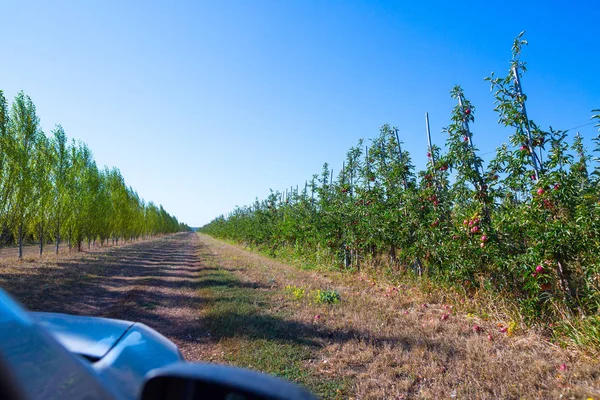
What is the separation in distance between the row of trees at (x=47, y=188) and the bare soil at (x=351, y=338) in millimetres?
6327

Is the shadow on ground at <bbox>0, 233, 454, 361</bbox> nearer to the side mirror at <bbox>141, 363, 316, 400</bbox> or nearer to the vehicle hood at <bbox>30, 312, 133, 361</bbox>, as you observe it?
the vehicle hood at <bbox>30, 312, 133, 361</bbox>

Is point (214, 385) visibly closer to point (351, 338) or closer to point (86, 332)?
point (86, 332)

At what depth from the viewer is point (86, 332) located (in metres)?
1.50

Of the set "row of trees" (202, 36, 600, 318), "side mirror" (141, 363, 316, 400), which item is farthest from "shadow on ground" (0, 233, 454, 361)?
"side mirror" (141, 363, 316, 400)

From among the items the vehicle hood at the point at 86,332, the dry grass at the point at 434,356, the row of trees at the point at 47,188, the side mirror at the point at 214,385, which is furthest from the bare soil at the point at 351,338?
the row of trees at the point at 47,188

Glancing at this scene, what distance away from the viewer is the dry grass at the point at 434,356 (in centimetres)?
324

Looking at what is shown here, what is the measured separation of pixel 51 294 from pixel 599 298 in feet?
35.9

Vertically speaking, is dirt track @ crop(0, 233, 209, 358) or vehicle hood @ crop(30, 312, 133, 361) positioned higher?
vehicle hood @ crop(30, 312, 133, 361)

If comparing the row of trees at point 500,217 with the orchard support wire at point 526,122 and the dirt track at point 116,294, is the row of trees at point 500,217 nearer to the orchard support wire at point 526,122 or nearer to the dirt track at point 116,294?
the orchard support wire at point 526,122

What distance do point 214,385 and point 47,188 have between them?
20174mm

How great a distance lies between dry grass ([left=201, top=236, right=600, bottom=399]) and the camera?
10.6 ft

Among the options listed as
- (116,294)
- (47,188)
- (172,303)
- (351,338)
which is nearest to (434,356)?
(351,338)

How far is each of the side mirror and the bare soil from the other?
9.84ft

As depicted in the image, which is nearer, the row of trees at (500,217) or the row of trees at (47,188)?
the row of trees at (500,217)
